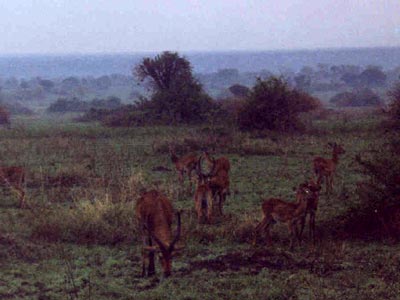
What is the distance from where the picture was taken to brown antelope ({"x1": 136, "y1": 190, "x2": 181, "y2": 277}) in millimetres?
9359

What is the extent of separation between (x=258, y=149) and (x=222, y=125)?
8332 millimetres

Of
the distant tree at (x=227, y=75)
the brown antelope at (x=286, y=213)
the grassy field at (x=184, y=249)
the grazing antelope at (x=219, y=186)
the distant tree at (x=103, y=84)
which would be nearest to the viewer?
the grassy field at (x=184, y=249)

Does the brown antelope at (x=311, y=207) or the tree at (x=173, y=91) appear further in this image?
the tree at (x=173, y=91)

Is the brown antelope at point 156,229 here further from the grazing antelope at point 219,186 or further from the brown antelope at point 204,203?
the grazing antelope at point 219,186

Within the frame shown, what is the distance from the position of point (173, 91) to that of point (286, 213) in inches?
1035

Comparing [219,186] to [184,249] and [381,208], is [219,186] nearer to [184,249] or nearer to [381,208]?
[184,249]

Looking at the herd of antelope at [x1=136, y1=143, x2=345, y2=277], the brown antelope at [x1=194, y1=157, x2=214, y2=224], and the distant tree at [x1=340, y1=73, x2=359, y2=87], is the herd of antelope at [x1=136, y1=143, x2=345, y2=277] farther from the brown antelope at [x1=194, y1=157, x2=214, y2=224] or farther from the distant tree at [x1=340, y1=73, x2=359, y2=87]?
the distant tree at [x1=340, y1=73, x2=359, y2=87]

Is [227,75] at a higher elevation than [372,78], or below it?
below

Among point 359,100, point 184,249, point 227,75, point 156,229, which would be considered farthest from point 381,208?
point 227,75

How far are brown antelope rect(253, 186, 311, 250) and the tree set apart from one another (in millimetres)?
22574

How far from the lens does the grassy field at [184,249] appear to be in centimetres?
957

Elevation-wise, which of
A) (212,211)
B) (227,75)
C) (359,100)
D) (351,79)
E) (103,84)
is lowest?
(103,84)

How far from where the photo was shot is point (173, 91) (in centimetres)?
3728

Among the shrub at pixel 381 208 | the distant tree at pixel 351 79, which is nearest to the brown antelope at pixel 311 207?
the shrub at pixel 381 208
